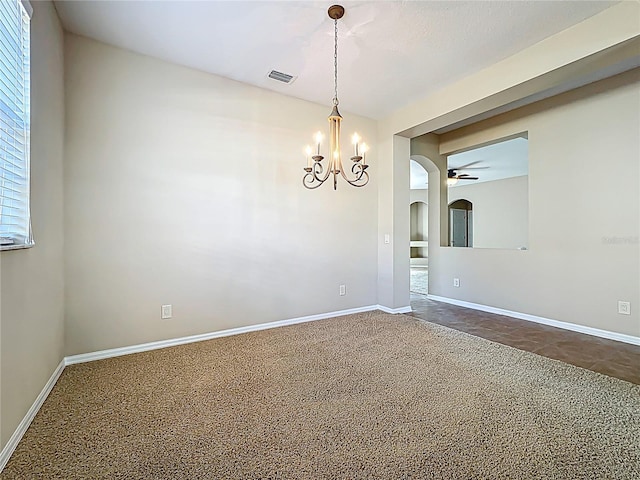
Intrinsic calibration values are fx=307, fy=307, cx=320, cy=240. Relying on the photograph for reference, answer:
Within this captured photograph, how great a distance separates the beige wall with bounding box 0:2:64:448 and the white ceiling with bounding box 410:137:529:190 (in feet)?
16.7

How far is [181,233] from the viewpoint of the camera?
3031 mm

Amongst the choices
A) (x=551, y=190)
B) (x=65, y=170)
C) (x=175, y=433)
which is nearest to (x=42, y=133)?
(x=65, y=170)

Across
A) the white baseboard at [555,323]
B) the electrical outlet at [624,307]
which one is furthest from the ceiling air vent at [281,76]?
the electrical outlet at [624,307]

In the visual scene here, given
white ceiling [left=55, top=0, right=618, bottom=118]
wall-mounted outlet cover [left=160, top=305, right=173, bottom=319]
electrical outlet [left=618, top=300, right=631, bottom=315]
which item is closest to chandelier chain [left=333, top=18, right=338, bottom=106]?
white ceiling [left=55, top=0, right=618, bottom=118]

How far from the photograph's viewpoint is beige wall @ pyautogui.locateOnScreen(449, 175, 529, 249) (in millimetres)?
7664

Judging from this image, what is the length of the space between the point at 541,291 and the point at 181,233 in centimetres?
430

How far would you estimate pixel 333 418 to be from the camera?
178cm

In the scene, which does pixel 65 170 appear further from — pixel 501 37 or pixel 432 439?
pixel 501 37

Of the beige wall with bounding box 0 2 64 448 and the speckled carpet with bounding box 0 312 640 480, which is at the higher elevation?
the beige wall with bounding box 0 2 64 448

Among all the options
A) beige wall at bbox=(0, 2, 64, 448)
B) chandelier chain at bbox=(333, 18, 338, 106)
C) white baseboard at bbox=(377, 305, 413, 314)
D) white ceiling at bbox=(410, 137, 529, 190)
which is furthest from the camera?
white ceiling at bbox=(410, 137, 529, 190)

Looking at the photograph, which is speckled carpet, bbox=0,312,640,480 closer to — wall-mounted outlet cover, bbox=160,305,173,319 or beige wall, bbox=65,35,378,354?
wall-mounted outlet cover, bbox=160,305,173,319

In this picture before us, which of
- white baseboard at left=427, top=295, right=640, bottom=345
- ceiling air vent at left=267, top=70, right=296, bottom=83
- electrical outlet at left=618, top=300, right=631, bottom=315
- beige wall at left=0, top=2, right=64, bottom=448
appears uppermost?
ceiling air vent at left=267, top=70, right=296, bottom=83

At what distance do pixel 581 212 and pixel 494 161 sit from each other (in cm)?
324

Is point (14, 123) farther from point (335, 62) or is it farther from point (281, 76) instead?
point (335, 62)
